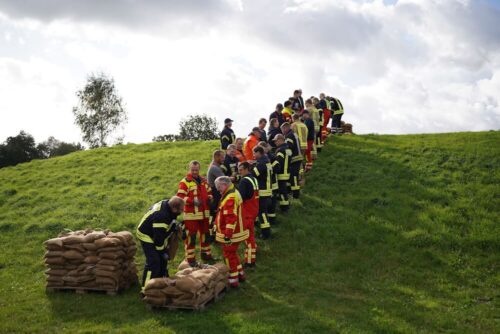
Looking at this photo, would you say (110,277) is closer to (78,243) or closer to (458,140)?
(78,243)

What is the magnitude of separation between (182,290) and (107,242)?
262cm

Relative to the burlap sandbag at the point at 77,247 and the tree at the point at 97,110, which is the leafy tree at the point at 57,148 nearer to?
the tree at the point at 97,110

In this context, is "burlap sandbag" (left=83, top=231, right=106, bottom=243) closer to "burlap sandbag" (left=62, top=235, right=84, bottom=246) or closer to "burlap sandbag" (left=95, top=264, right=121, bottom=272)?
"burlap sandbag" (left=62, top=235, right=84, bottom=246)

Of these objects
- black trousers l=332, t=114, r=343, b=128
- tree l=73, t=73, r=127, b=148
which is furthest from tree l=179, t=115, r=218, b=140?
black trousers l=332, t=114, r=343, b=128

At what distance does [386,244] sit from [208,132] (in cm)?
5968

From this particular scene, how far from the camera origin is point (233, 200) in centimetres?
1124

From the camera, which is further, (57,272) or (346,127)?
(346,127)

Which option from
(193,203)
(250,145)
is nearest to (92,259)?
(193,203)

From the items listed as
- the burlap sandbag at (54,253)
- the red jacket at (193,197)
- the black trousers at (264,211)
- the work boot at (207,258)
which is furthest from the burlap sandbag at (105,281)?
the black trousers at (264,211)

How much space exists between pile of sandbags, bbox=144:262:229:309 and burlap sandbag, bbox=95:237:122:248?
5.51 ft

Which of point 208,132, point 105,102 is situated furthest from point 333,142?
point 208,132

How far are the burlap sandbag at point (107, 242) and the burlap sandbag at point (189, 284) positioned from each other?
221 centimetres

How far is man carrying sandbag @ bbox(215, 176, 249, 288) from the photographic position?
11.2 metres

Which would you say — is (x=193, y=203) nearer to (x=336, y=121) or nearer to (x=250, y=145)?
(x=250, y=145)
